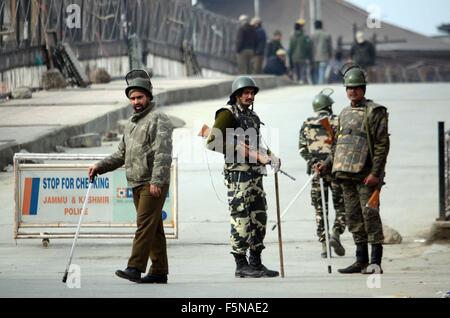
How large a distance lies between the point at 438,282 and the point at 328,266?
1.60 meters

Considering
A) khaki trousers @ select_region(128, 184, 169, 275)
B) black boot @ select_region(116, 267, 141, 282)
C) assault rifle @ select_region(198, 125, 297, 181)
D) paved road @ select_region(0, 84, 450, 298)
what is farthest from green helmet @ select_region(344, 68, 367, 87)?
black boot @ select_region(116, 267, 141, 282)

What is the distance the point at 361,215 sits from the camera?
48.0 ft

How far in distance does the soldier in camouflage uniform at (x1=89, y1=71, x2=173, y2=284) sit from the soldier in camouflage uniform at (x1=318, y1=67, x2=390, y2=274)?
1.69 meters

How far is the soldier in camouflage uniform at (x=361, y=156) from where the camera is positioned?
1438 centimetres

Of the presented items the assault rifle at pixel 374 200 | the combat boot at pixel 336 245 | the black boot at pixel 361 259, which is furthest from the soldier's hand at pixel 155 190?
→ the combat boot at pixel 336 245

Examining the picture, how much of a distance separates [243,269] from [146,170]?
5.21 feet

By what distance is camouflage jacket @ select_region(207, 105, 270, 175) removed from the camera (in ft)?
47.6

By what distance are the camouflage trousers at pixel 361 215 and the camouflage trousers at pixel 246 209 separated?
0.74m

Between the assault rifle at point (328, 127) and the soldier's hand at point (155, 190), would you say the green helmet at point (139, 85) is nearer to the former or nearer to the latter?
the soldier's hand at point (155, 190)

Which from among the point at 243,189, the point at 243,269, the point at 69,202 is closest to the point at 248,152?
the point at 243,189

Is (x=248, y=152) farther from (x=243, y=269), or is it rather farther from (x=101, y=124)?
(x=101, y=124)
